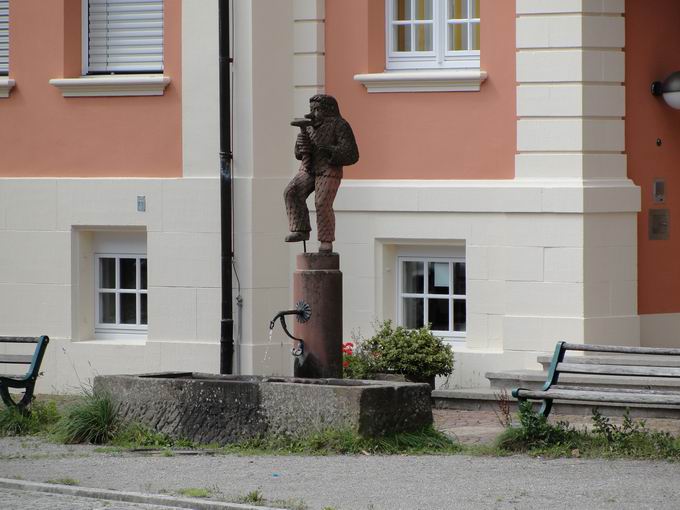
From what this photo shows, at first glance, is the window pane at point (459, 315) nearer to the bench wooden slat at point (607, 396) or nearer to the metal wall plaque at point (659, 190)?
the metal wall plaque at point (659, 190)

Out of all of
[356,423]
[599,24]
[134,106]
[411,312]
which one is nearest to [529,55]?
[599,24]

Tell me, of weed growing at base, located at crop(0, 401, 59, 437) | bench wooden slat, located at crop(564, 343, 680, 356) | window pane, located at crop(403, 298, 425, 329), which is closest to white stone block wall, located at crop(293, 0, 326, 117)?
window pane, located at crop(403, 298, 425, 329)

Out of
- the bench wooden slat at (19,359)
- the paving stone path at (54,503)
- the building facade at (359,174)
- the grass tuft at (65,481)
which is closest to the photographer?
the paving stone path at (54,503)

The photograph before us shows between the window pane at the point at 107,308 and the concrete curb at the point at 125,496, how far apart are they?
6.59 meters

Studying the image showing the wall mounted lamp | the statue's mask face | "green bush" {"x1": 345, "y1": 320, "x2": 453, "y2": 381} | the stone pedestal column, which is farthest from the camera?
the wall mounted lamp

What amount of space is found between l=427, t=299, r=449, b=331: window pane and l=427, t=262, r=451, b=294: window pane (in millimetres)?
101

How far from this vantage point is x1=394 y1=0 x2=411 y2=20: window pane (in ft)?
53.9

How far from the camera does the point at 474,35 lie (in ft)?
52.7

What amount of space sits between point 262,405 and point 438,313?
4789 millimetres

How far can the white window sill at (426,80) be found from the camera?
15.7 metres

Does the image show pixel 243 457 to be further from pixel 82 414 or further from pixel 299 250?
pixel 299 250

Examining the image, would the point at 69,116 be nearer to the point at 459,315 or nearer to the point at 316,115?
the point at 459,315

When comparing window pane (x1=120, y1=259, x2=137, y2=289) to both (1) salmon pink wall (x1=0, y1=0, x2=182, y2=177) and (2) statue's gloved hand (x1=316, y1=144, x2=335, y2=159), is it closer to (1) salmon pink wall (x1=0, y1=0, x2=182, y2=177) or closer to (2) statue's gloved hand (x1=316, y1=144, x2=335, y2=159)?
(1) salmon pink wall (x1=0, y1=0, x2=182, y2=177)

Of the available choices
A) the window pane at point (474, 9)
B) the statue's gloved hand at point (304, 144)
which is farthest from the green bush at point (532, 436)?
the window pane at point (474, 9)
